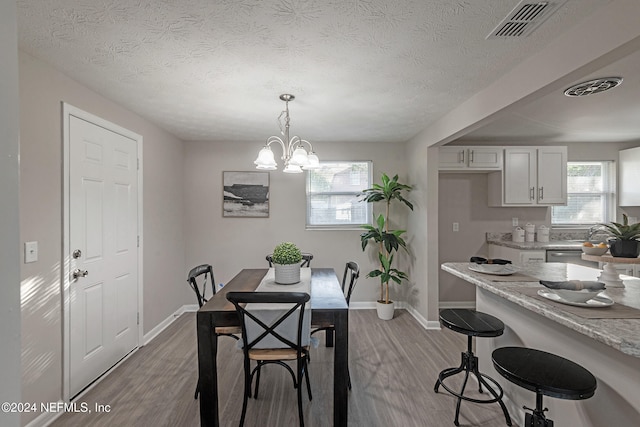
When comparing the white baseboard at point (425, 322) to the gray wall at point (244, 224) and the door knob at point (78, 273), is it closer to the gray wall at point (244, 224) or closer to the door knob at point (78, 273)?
the gray wall at point (244, 224)

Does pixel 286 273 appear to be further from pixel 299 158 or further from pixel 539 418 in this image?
pixel 539 418

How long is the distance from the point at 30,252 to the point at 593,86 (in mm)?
4288

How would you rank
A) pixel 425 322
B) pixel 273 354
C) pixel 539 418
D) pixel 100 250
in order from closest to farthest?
pixel 539 418, pixel 273 354, pixel 100 250, pixel 425 322

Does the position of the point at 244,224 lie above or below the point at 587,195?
below

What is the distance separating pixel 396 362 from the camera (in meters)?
2.86

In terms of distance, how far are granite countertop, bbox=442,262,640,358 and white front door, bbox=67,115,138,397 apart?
2.93m

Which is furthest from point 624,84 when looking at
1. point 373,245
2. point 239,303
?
point 239,303

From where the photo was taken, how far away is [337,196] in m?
4.46

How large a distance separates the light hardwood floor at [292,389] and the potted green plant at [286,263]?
0.88 meters

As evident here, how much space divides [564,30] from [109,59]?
9.12 feet

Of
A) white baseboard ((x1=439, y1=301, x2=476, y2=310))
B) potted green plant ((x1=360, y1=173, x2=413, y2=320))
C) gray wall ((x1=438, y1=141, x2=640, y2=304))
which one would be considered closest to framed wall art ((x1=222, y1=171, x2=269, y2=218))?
potted green plant ((x1=360, y1=173, x2=413, y2=320))

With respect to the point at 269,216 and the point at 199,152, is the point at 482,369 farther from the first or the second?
the point at 199,152

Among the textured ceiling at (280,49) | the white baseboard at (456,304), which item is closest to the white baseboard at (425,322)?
the white baseboard at (456,304)

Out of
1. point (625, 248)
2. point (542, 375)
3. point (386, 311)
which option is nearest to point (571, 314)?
point (542, 375)
